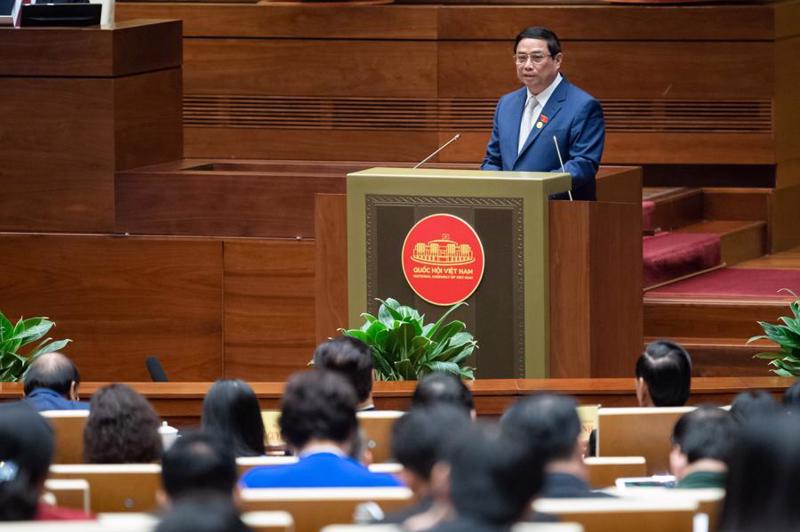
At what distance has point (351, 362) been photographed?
14.8 ft

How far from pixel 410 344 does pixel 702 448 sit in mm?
2139

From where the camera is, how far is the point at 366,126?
32.9 feet

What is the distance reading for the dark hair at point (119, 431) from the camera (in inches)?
153

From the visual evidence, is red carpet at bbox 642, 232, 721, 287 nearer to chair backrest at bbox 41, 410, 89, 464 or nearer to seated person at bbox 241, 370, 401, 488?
chair backrest at bbox 41, 410, 89, 464

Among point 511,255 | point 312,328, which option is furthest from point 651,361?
point 312,328

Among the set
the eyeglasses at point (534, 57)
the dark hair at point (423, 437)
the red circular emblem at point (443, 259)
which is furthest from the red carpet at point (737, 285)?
the dark hair at point (423, 437)

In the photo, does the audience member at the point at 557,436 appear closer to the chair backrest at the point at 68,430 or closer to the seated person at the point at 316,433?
the seated person at the point at 316,433

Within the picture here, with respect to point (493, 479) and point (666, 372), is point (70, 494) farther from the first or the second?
point (666, 372)

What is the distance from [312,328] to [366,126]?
8.84 ft

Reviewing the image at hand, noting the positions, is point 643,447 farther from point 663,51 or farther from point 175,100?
point 663,51

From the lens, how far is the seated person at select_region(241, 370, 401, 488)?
3488 millimetres

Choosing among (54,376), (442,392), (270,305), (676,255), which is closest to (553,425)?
(442,392)

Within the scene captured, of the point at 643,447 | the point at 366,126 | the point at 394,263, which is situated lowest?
the point at 643,447

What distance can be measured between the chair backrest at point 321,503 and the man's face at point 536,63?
3292 millimetres
